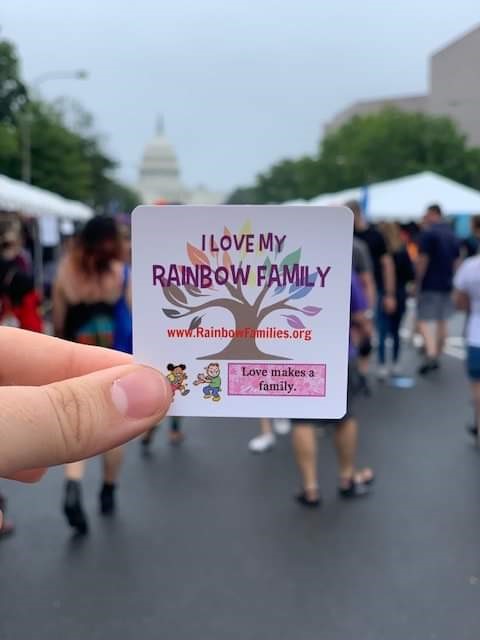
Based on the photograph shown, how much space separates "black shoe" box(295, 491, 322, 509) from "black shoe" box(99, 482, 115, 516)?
114 cm

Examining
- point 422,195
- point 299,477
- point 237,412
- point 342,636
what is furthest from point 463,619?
point 422,195

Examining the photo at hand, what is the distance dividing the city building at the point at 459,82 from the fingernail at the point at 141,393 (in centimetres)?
958

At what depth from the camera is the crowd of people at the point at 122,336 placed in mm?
1254

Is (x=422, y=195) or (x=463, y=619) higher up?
(x=422, y=195)

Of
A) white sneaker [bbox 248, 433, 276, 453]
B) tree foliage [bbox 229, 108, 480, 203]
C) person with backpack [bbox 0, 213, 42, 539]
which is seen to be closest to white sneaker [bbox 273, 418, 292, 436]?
white sneaker [bbox 248, 433, 276, 453]

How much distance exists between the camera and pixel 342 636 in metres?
3.22

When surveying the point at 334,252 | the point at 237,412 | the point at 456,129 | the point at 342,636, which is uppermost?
the point at 456,129

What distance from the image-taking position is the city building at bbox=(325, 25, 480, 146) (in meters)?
13.6

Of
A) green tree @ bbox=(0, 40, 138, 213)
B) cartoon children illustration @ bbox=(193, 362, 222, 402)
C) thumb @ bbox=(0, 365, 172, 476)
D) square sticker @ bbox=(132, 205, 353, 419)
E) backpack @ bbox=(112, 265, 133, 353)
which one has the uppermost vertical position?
green tree @ bbox=(0, 40, 138, 213)

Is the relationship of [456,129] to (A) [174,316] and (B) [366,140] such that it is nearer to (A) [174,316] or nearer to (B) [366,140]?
(B) [366,140]

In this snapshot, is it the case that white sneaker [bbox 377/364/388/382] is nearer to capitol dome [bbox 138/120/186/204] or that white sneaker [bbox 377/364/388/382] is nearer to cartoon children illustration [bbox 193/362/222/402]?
cartoon children illustration [bbox 193/362/222/402]

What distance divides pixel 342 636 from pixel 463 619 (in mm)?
577

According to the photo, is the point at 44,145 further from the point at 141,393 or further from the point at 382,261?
the point at 141,393

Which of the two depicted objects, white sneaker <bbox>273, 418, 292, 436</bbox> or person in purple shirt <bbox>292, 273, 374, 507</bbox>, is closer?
person in purple shirt <bbox>292, 273, 374, 507</bbox>
